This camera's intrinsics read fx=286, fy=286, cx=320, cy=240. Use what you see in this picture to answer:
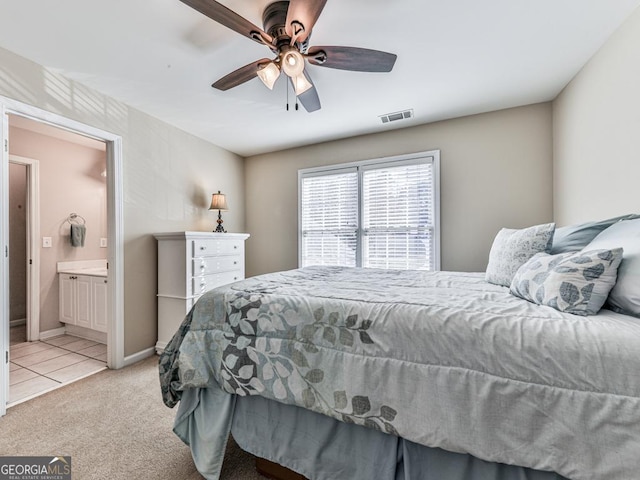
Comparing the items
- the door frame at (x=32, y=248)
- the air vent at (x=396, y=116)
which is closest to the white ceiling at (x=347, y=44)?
the air vent at (x=396, y=116)

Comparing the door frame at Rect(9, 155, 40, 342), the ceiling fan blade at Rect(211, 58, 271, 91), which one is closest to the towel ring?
the door frame at Rect(9, 155, 40, 342)

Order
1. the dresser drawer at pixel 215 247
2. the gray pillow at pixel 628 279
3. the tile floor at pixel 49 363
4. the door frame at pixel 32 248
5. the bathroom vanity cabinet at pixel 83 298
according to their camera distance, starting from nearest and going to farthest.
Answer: the gray pillow at pixel 628 279, the tile floor at pixel 49 363, the dresser drawer at pixel 215 247, the bathroom vanity cabinet at pixel 83 298, the door frame at pixel 32 248

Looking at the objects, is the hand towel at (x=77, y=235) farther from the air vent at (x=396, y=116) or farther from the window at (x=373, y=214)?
the air vent at (x=396, y=116)

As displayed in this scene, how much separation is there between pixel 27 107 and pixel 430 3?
2870 mm

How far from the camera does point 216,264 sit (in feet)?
10.7

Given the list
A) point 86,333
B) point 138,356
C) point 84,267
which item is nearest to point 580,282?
point 138,356

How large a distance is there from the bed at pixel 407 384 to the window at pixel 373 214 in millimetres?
1846

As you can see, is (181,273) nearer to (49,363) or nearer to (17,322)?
(49,363)

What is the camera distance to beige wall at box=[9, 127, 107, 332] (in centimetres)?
350

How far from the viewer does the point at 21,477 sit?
144 cm

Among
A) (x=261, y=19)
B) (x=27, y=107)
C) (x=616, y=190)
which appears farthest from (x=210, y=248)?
(x=616, y=190)

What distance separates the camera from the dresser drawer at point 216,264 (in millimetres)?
2998

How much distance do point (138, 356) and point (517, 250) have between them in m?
3.41

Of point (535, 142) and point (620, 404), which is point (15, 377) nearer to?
point (620, 404)
